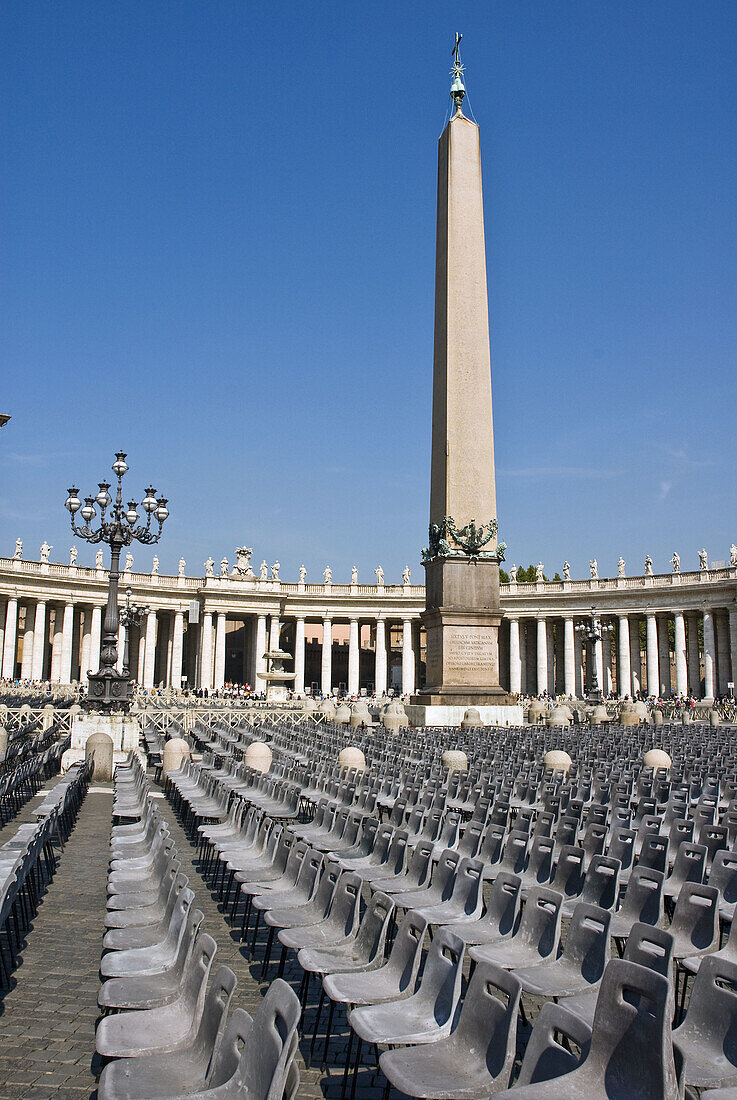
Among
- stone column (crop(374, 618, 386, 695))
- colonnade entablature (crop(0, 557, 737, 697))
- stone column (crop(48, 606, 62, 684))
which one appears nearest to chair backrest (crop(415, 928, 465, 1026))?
colonnade entablature (crop(0, 557, 737, 697))

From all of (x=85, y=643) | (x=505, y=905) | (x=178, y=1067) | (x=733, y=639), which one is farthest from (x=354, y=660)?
(x=178, y=1067)

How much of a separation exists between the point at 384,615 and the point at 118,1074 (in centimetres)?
7542

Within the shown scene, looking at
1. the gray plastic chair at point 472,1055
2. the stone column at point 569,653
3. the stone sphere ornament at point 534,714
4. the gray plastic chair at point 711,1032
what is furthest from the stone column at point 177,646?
the gray plastic chair at point 711,1032

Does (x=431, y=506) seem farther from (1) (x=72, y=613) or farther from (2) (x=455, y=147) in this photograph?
(1) (x=72, y=613)

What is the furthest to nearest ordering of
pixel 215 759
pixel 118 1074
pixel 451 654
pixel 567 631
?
pixel 567 631 < pixel 451 654 < pixel 215 759 < pixel 118 1074

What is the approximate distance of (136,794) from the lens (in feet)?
43.6

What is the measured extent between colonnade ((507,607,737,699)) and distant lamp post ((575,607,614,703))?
64 centimetres

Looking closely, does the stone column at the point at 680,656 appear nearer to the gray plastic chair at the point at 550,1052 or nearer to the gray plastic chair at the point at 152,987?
the gray plastic chair at the point at 152,987

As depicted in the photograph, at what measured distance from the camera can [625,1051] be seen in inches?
148

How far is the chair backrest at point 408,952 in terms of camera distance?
5199mm

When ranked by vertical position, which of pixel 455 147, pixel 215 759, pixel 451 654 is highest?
pixel 455 147

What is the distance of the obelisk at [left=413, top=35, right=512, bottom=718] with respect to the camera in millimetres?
31062

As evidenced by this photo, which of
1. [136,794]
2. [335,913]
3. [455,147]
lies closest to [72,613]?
[455,147]

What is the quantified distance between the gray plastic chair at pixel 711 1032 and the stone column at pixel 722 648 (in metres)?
67.6
